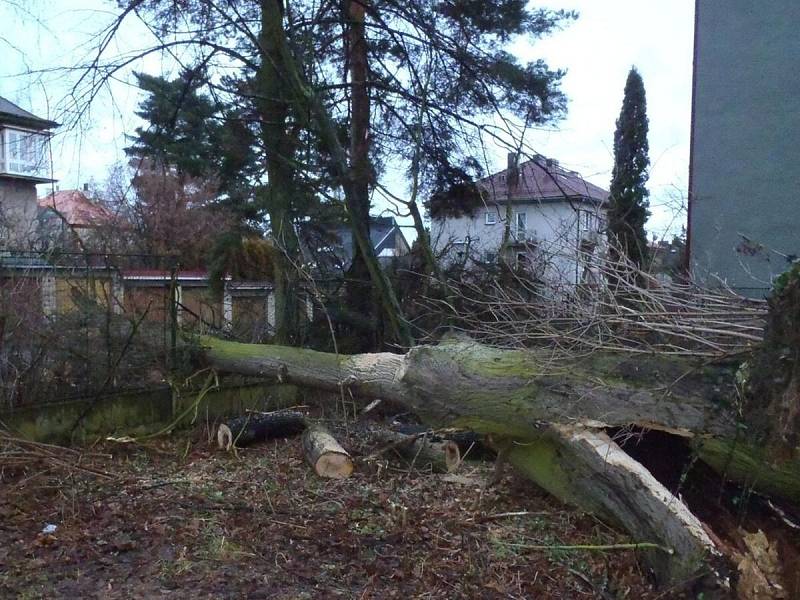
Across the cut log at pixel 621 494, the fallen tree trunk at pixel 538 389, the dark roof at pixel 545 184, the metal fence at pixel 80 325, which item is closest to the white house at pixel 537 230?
the dark roof at pixel 545 184

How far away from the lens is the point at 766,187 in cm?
1270

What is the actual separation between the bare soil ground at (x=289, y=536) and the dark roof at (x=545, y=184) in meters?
4.10

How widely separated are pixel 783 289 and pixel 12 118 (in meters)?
15.5

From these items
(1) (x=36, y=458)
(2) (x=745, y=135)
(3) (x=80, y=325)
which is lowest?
(1) (x=36, y=458)

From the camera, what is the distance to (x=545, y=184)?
9.06 m

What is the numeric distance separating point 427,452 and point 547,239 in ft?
8.29

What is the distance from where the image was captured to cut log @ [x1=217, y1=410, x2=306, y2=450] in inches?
258

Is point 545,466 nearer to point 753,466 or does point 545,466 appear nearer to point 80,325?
point 753,466

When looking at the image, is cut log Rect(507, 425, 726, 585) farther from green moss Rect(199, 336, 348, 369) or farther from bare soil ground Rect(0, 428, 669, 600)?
green moss Rect(199, 336, 348, 369)

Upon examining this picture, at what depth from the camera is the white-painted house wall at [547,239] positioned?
609 centimetres

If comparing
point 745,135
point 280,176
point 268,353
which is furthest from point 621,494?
point 745,135

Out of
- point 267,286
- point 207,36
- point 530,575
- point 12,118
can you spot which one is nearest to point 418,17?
point 207,36

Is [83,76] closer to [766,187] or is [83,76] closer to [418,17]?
[418,17]

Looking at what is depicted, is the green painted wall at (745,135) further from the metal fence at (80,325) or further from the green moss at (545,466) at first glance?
the metal fence at (80,325)
